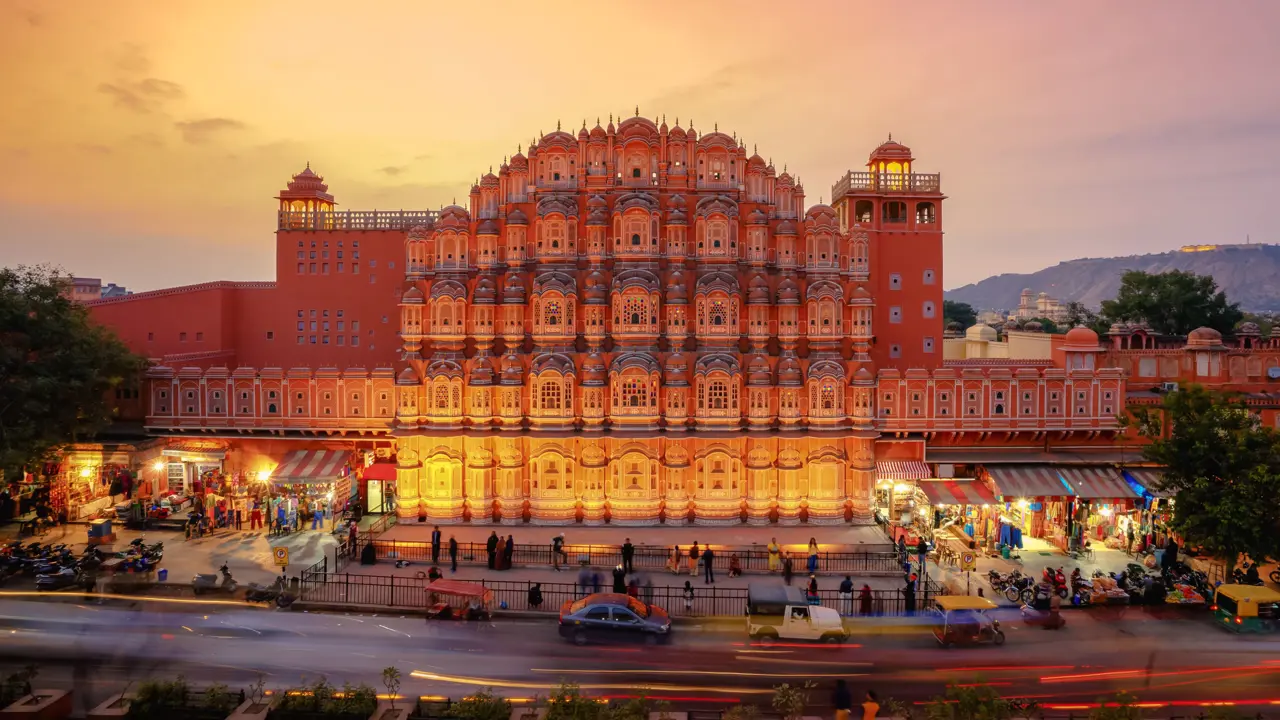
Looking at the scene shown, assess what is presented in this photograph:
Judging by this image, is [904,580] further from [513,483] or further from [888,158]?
[888,158]

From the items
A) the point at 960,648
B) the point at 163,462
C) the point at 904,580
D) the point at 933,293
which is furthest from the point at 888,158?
the point at 163,462

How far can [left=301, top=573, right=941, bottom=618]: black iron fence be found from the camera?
25328mm

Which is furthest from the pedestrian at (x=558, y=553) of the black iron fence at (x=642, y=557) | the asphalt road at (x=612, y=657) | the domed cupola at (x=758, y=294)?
the domed cupola at (x=758, y=294)

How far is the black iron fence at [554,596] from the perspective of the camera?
83.1 feet

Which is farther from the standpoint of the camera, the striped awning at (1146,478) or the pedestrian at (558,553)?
the striped awning at (1146,478)

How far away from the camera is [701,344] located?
36.2m

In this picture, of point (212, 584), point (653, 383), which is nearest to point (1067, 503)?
point (653, 383)

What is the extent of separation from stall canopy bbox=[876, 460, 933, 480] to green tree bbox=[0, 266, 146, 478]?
34.3m

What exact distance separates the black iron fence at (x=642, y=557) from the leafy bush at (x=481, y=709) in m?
13.5

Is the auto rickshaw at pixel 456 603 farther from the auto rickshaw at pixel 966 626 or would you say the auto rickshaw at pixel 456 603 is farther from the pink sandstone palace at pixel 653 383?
the auto rickshaw at pixel 966 626

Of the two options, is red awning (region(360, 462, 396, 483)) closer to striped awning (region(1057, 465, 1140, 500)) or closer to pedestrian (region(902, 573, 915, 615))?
pedestrian (region(902, 573, 915, 615))

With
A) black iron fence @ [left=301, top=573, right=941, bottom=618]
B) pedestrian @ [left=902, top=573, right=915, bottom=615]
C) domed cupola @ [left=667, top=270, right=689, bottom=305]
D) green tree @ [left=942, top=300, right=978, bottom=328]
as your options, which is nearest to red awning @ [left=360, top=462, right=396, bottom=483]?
black iron fence @ [left=301, top=573, right=941, bottom=618]

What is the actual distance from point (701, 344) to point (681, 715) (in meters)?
21.8

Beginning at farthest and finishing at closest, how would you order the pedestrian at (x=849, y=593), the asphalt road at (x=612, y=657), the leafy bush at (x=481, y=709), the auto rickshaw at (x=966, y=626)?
Answer: the pedestrian at (x=849, y=593)
the auto rickshaw at (x=966, y=626)
the asphalt road at (x=612, y=657)
the leafy bush at (x=481, y=709)
